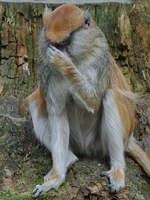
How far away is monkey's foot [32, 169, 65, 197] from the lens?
4.41m

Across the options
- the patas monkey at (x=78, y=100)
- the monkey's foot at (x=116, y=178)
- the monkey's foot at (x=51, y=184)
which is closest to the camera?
the patas monkey at (x=78, y=100)

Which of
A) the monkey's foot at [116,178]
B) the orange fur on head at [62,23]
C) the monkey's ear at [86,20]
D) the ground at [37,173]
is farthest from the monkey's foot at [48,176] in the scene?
the monkey's ear at [86,20]

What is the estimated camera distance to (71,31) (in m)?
4.25

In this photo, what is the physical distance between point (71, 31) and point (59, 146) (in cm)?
139

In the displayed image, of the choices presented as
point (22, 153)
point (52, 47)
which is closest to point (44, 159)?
point (22, 153)

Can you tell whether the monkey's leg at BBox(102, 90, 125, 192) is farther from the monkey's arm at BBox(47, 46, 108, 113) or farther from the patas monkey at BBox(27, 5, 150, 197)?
the monkey's arm at BBox(47, 46, 108, 113)

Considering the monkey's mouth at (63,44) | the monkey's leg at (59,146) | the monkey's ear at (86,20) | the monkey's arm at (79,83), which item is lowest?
the monkey's leg at (59,146)

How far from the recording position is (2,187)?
462cm

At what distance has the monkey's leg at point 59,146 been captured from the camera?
462 cm

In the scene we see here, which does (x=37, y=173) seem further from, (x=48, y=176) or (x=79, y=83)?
(x=79, y=83)

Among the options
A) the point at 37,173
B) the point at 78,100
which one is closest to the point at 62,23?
the point at 78,100

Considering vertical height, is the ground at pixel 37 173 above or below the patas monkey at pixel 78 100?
below

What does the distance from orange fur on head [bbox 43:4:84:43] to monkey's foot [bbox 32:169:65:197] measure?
1.58 metres

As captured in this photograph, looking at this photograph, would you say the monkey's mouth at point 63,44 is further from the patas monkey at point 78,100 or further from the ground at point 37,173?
the ground at point 37,173
